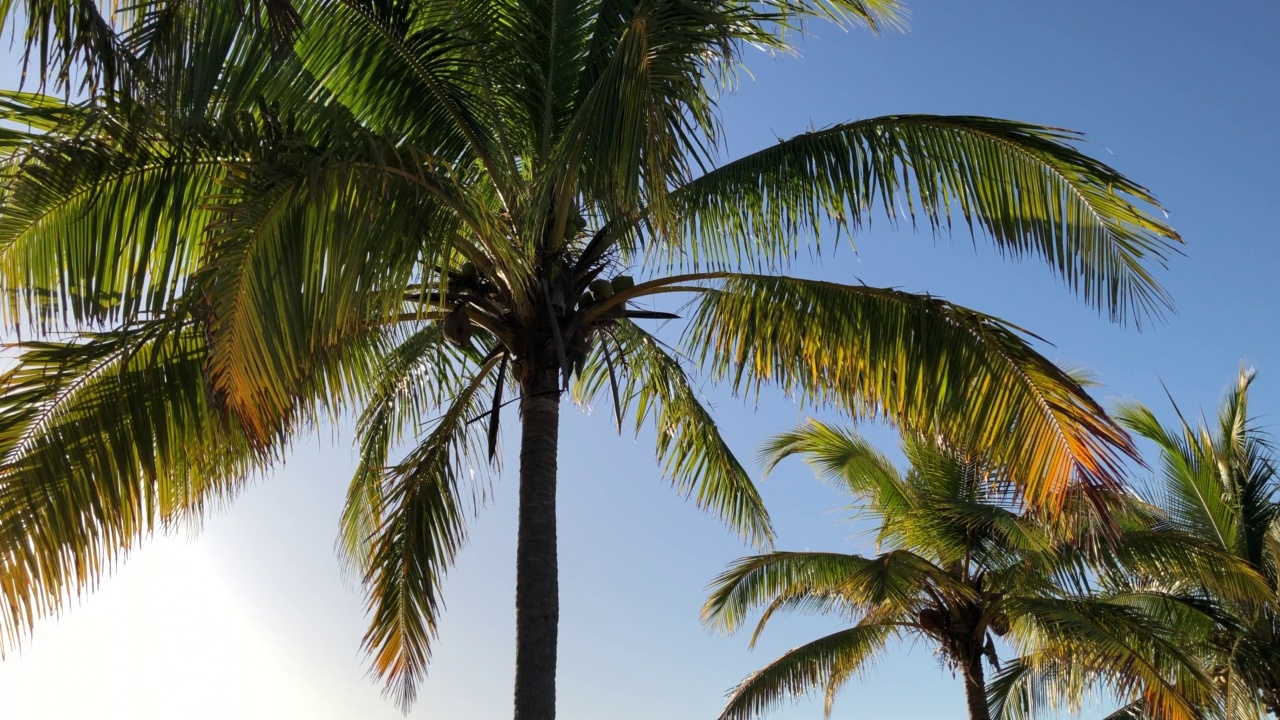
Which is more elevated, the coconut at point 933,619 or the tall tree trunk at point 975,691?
the coconut at point 933,619

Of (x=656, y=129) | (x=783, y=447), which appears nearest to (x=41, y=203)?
(x=656, y=129)

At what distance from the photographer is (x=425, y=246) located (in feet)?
18.9

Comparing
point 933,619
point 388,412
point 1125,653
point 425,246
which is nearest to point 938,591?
point 933,619

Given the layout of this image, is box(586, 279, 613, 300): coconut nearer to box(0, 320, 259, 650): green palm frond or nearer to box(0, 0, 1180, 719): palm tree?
box(0, 0, 1180, 719): palm tree

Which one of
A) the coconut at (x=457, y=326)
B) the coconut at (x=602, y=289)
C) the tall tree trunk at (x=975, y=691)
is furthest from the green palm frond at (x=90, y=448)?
the tall tree trunk at (x=975, y=691)

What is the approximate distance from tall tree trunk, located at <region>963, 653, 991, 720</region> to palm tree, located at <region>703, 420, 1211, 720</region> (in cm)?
2

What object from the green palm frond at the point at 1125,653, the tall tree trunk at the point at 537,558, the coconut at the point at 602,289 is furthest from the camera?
the green palm frond at the point at 1125,653

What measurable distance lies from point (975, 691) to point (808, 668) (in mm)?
1986

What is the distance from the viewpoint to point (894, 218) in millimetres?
6910

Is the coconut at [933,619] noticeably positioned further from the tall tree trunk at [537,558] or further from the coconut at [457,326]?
the coconut at [457,326]

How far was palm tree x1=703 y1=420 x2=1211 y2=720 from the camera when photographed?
11531 millimetres

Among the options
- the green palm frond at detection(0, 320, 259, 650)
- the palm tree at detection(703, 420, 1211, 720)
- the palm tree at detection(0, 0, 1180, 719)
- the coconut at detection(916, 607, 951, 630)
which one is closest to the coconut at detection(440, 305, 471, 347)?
the palm tree at detection(0, 0, 1180, 719)

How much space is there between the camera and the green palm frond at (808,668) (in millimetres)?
13414

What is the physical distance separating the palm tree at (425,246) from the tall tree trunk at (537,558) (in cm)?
2
